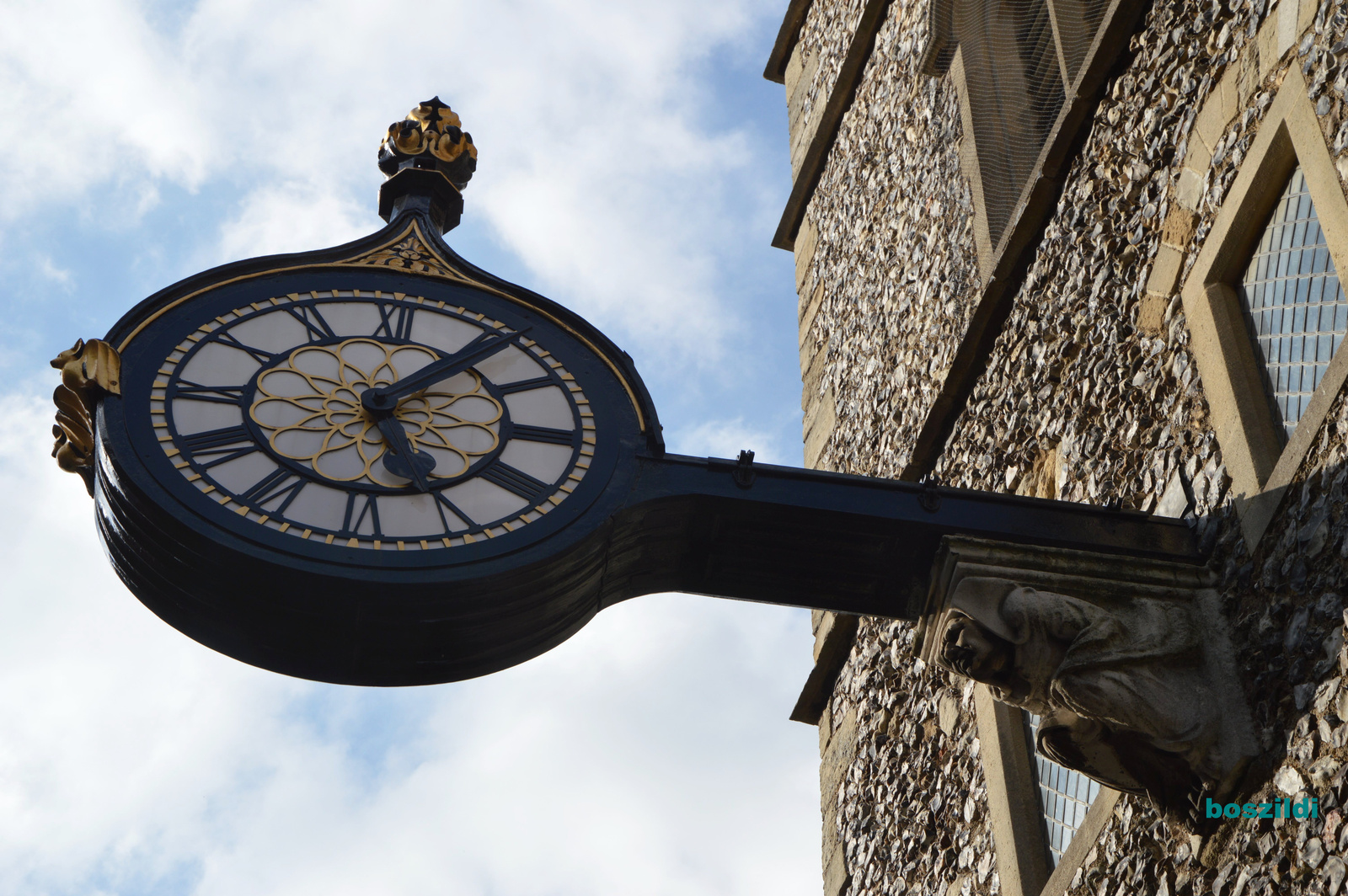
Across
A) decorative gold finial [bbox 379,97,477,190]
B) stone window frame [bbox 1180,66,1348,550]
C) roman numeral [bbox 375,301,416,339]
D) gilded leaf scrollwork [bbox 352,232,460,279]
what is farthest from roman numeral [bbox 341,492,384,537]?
stone window frame [bbox 1180,66,1348,550]

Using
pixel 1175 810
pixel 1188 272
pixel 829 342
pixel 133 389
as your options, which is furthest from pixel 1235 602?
pixel 829 342

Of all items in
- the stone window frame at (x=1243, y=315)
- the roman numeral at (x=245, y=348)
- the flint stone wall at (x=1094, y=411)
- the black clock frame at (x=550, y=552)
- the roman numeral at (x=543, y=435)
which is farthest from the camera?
the roman numeral at (x=245, y=348)

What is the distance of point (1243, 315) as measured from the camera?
4418mm

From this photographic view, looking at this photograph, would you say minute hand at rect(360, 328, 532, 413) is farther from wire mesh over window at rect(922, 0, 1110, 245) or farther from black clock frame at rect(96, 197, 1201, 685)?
wire mesh over window at rect(922, 0, 1110, 245)

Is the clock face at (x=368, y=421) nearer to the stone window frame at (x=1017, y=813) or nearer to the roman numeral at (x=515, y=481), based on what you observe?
the roman numeral at (x=515, y=481)

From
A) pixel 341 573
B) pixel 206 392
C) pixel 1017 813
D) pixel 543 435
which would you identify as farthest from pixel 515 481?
pixel 1017 813

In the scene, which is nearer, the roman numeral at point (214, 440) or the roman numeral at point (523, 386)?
the roman numeral at point (214, 440)

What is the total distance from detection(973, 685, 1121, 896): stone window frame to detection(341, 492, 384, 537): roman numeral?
6.63 ft

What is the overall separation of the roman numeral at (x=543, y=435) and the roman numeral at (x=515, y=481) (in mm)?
119

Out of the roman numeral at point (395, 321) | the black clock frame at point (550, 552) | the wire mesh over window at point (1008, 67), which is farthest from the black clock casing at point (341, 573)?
the wire mesh over window at point (1008, 67)

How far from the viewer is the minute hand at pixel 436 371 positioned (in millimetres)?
4426

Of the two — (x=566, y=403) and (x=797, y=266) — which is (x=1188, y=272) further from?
(x=797, y=266)
